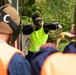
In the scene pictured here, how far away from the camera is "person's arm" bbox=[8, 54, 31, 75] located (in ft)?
6.71

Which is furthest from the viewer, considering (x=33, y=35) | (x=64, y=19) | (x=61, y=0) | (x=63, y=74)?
(x=64, y=19)

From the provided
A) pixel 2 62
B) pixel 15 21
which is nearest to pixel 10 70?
pixel 2 62

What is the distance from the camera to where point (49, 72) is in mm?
1470

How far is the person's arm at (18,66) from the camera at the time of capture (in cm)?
204

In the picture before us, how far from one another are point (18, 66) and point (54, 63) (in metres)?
0.62

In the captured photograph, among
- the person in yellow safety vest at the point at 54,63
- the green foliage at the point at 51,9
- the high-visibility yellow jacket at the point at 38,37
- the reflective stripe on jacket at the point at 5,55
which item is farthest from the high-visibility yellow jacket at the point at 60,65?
the green foliage at the point at 51,9

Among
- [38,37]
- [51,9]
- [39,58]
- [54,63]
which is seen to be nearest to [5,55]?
[39,58]

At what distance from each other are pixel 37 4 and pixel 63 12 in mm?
953

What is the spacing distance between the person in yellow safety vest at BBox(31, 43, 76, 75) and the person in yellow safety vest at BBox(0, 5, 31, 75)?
1.40 ft


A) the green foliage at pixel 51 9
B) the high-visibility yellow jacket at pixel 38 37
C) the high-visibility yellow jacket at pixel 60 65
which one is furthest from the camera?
the green foliage at pixel 51 9

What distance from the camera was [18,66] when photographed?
2.08 metres

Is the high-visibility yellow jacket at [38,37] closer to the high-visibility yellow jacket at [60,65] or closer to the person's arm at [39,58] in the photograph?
the person's arm at [39,58]

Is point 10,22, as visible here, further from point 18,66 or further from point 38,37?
point 38,37

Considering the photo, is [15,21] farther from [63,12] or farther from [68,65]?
[63,12]
